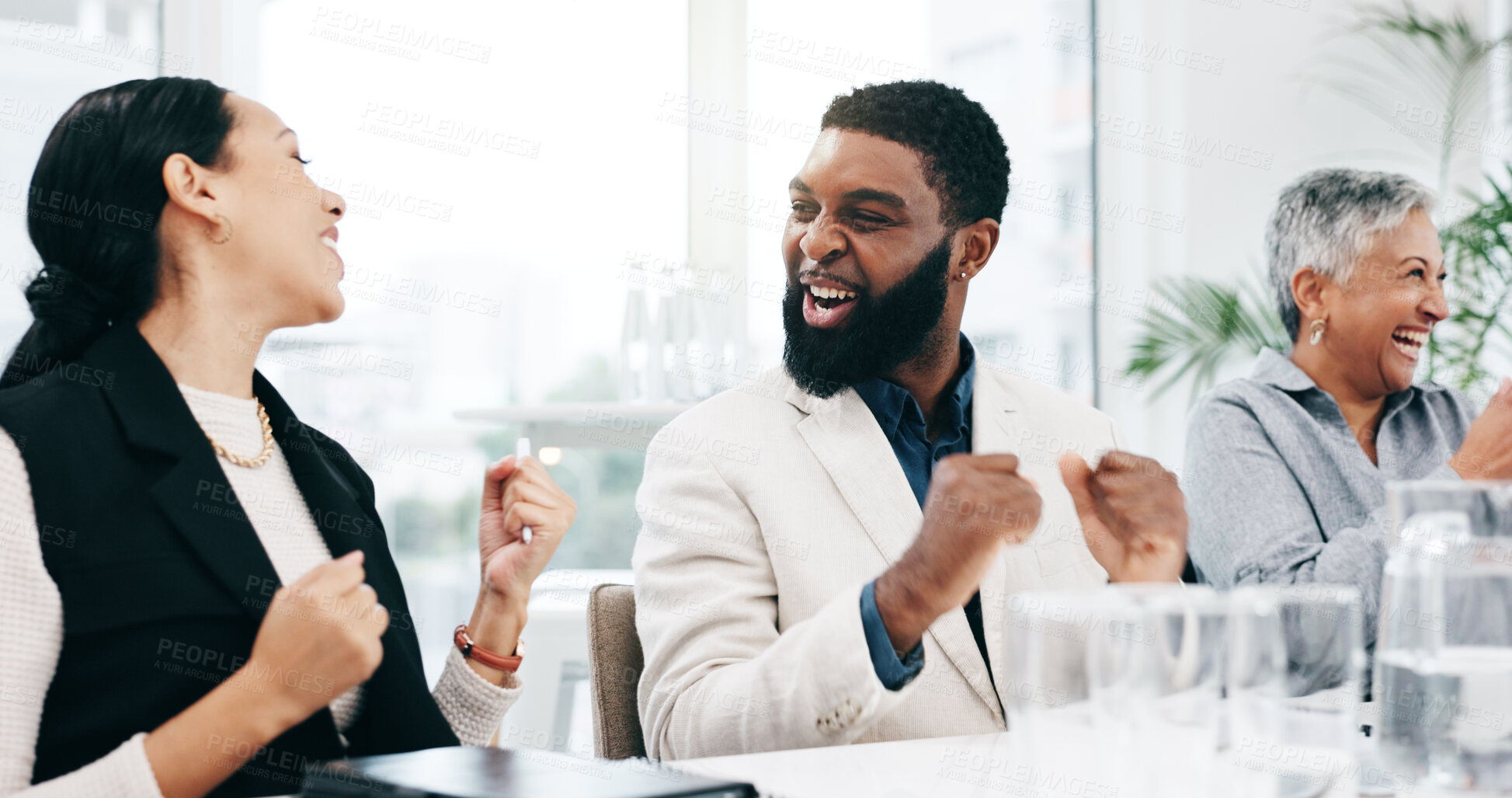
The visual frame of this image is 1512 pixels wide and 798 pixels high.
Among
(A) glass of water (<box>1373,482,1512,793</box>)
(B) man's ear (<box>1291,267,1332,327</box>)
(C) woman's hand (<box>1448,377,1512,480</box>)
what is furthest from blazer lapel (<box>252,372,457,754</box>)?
(B) man's ear (<box>1291,267,1332,327</box>)

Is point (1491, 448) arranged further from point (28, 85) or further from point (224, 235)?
point (28, 85)

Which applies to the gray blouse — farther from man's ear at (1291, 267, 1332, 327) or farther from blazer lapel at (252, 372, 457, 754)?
blazer lapel at (252, 372, 457, 754)

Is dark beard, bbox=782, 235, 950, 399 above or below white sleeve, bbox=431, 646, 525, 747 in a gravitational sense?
above

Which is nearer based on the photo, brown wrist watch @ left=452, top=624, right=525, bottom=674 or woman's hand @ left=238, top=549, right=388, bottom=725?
woman's hand @ left=238, top=549, right=388, bottom=725

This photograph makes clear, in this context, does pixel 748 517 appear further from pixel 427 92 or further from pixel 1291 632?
pixel 427 92

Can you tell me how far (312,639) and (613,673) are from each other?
496 mm

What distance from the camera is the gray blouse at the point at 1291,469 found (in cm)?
192

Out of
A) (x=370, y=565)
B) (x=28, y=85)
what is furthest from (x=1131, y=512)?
(x=28, y=85)

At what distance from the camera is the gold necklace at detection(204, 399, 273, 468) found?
1249 millimetres

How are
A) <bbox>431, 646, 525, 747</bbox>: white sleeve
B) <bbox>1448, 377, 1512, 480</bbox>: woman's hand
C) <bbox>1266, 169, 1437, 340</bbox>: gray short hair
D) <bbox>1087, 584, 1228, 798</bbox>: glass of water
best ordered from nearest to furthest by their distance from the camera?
<bbox>1087, 584, 1228, 798</bbox>: glass of water, <bbox>431, 646, 525, 747</bbox>: white sleeve, <bbox>1448, 377, 1512, 480</bbox>: woman's hand, <bbox>1266, 169, 1437, 340</bbox>: gray short hair

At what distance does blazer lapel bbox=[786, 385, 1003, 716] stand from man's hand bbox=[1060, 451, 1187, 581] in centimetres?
23

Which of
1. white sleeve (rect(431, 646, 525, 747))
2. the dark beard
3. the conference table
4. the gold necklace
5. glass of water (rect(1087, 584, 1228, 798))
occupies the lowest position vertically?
white sleeve (rect(431, 646, 525, 747))

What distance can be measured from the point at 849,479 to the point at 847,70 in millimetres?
2512

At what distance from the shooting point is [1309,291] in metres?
2.21
